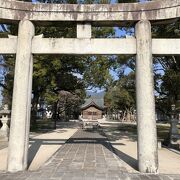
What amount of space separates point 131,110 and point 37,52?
59397mm

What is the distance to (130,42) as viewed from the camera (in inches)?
374

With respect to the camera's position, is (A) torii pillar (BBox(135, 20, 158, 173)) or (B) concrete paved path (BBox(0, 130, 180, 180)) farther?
(A) torii pillar (BBox(135, 20, 158, 173))

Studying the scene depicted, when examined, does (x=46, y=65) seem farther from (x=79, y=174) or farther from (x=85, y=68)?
(x=79, y=174)

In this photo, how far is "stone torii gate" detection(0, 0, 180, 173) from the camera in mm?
9031

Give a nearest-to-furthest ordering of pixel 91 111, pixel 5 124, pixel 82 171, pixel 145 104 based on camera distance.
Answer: pixel 82 171 → pixel 145 104 → pixel 5 124 → pixel 91 111

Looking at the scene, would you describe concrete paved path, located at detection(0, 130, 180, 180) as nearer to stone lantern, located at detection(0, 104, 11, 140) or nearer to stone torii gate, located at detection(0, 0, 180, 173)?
stone torii gate, located at detection(0, 0, 180, 173)

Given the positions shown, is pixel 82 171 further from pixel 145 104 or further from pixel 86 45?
pixel 86 45

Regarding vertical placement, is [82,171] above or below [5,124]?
below

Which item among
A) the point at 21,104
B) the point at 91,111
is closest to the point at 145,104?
the point at 21,104

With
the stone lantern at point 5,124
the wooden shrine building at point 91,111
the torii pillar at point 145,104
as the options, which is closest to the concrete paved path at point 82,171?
the torii pillar at point 145,104

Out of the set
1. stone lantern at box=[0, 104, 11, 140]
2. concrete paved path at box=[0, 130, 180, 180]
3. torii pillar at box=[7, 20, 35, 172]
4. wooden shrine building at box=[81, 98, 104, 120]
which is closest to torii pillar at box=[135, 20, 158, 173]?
concrete paved path at box=[0, 130, 180, 180]

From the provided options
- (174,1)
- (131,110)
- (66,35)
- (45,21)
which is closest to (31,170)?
(45,21)

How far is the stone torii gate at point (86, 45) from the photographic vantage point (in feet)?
29.6

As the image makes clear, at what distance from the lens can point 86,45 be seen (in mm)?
9531
